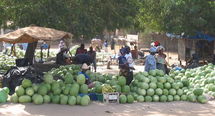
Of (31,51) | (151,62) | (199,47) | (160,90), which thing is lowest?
(160,90)

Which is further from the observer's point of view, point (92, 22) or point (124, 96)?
point (92, 22)

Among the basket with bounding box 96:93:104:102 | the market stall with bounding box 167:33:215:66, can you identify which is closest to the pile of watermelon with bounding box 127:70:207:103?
the basket with bounding box 96:93:104:102

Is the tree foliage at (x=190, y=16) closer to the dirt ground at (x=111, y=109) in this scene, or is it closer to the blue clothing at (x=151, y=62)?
the blue clothing at (x=151, y=62)

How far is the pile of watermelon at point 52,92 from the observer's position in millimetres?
9086

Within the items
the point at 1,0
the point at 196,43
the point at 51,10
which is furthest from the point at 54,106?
the point at 196,43

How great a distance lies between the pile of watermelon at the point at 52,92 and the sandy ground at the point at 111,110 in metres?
0.20

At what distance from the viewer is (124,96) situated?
9.62 meters

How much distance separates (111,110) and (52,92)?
1757mm

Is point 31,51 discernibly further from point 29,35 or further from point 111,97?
point 111,97

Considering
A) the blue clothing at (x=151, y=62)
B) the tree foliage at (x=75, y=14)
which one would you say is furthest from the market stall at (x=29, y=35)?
the blue clothing at (x=151, y=62)

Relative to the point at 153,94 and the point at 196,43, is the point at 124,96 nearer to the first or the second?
the point at 153,94

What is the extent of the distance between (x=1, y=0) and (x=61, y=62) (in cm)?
348

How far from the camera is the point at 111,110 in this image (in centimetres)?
890

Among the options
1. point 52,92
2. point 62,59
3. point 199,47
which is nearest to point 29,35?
point 52,92
